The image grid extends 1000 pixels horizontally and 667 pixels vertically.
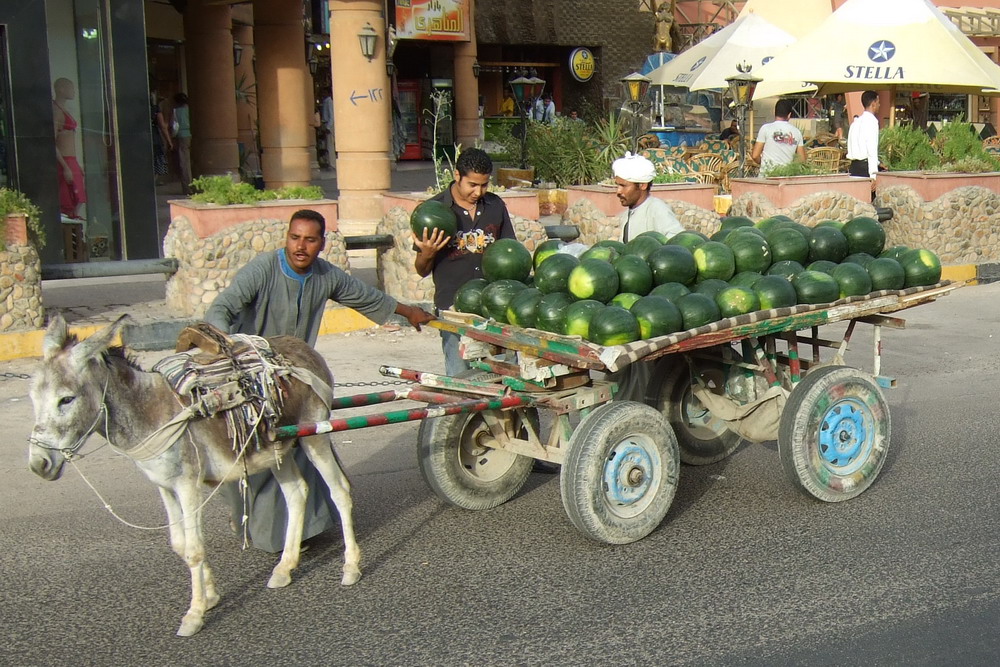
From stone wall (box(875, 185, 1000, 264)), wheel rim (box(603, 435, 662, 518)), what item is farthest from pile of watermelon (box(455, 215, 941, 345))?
stone wall (box(875, 185, 1000, 264))

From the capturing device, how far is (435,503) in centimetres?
664

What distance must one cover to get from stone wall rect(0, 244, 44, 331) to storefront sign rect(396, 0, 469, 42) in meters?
18.4

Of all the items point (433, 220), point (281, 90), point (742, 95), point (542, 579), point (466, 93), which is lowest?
point (542, 579)

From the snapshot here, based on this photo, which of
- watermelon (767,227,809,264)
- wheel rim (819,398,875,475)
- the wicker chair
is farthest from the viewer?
the wicker chair

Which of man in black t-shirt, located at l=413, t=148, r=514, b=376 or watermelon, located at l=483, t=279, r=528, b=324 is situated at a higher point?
man in black t-shirt, located at l=413, t=148, r=514, b=376

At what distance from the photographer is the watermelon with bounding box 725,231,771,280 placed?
629cm

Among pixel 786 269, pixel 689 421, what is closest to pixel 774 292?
pixel 786 269

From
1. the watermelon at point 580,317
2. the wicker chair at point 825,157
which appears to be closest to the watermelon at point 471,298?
the watermelon at point 580,317

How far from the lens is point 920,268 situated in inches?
258

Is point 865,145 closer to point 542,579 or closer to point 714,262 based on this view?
point 714,262

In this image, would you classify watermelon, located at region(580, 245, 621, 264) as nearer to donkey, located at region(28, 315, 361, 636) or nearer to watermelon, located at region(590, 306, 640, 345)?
watermelon, located at region(590, 306, 640, 345)

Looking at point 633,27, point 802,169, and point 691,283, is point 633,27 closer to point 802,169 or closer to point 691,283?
point 802,169

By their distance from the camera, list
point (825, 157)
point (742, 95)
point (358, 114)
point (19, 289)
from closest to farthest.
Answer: point (19, 289), point (358, 114), point (742, 95), point (825, 157)

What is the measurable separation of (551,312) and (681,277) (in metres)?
0.82
